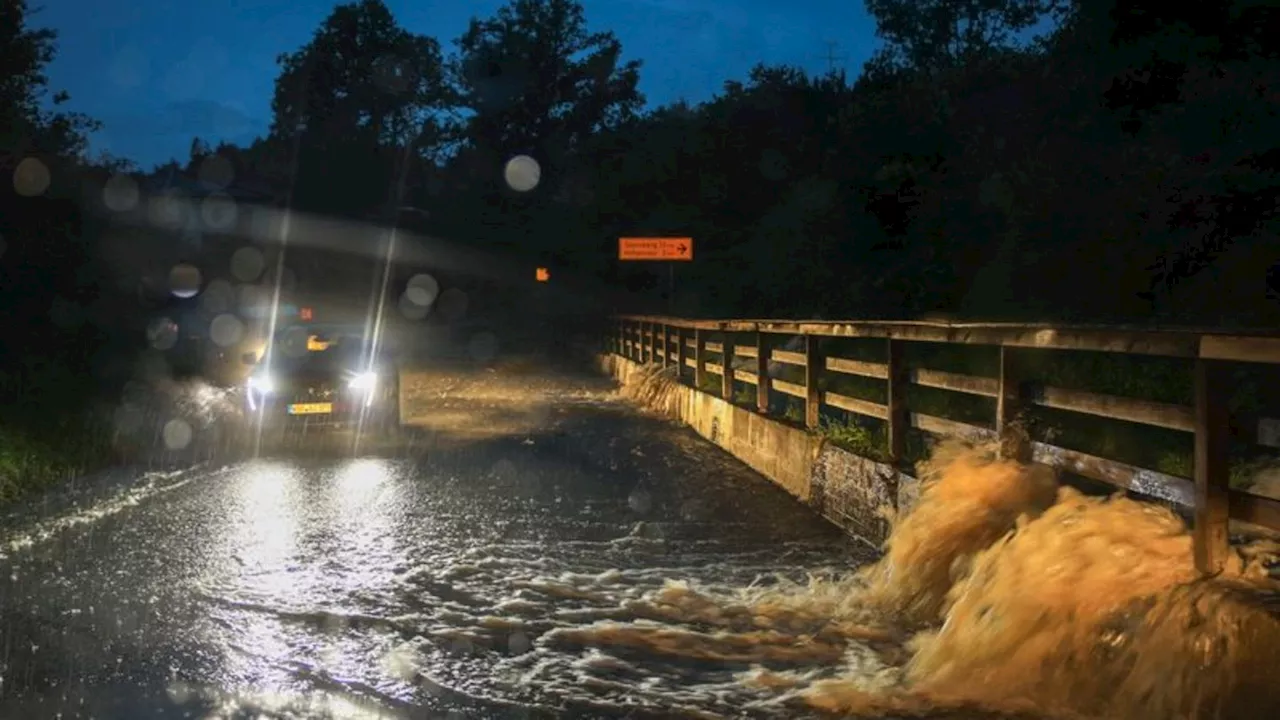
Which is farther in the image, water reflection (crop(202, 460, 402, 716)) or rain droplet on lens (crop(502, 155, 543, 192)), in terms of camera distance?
rain droplet on lens (crop(502, 155, 543, 192))

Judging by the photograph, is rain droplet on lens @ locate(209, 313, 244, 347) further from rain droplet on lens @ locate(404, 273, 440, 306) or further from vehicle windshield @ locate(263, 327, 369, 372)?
rain droplet on lens @ locate(404, 273, 440, 306)

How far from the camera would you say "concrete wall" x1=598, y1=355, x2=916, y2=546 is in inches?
346

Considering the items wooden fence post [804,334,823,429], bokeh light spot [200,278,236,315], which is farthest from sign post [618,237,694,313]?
wooden fence post [804,334,823,429]

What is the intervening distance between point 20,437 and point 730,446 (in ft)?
26.4

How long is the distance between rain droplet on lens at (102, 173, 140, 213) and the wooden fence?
23.0 metres

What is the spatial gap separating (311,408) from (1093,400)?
1027 centimetres

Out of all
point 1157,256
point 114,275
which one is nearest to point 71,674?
point 1157,256

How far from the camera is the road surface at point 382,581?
503cm

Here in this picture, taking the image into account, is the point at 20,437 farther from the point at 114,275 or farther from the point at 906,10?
the point at 906,10

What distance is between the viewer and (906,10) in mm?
49688

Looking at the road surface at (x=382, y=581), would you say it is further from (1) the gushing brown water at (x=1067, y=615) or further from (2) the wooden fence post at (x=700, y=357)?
(2) the wooden fence post at (x=700, y=357)

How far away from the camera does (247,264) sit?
67062 mm

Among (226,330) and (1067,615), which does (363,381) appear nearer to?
(1067,615)

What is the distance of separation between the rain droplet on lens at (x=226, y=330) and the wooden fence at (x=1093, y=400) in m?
23.6
